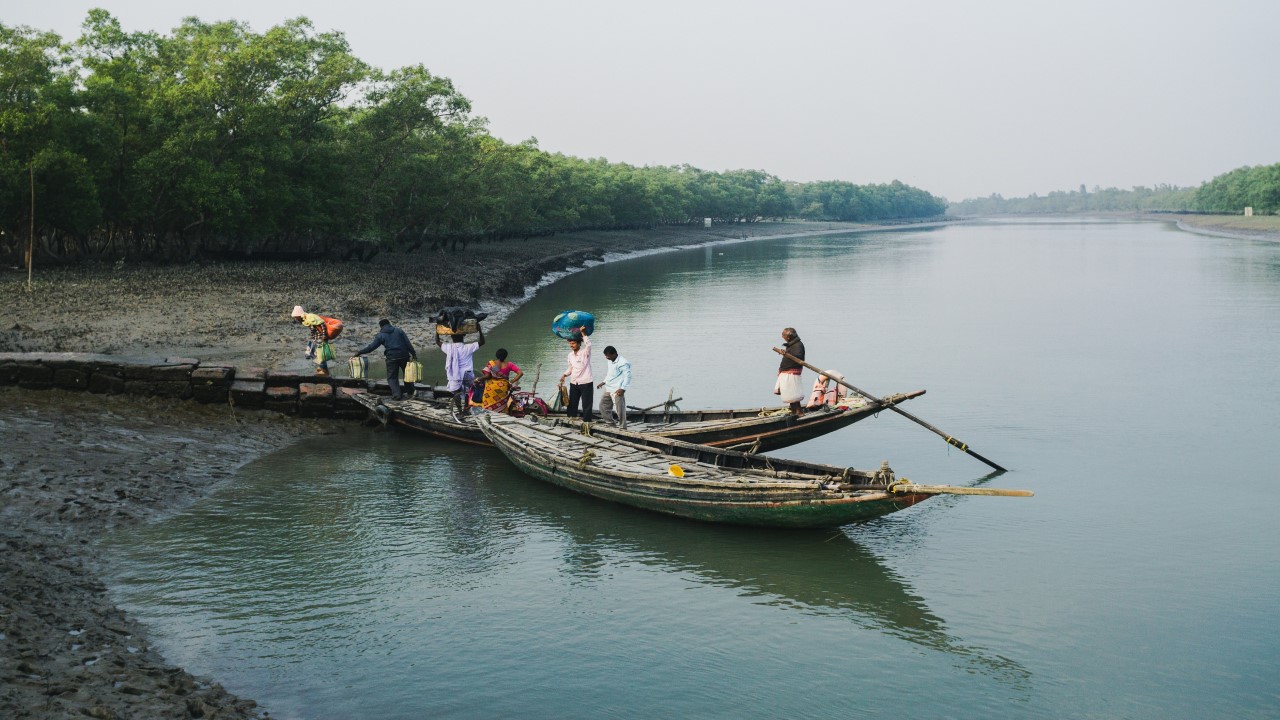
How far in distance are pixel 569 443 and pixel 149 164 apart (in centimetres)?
2848

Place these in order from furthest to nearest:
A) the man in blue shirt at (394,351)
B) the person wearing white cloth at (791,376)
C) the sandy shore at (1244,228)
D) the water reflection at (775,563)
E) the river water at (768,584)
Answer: the sandy shore at (1244,228)
the man in blue shirt at (394,351)
the person wearing white cloth at (791,376)
the water reflection at (775,563)
the river water at (768,584)

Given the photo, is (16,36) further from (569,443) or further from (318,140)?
(569,443)

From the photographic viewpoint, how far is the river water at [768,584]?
10109mm

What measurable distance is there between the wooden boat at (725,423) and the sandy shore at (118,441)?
89.7 inches

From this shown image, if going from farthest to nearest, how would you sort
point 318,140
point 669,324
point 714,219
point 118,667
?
point 714,219 < point 318,140 < point 669,324 < point 118,667

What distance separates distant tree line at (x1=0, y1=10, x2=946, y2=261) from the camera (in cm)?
3475

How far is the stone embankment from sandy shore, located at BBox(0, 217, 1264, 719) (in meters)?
0.32

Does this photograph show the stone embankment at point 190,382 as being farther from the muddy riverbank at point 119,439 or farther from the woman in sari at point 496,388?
the woman in sari at point 496,388

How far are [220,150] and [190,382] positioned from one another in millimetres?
25424

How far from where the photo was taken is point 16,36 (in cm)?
3428

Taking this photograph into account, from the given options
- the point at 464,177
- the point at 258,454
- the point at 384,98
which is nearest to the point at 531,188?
the point at 464,177

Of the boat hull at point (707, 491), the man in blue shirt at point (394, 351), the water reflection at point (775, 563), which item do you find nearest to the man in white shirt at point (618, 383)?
the boat hull at point (707, 491)

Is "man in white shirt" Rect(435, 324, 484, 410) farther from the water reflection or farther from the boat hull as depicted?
the water reflection

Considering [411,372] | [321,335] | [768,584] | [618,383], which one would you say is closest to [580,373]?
[618,383]
